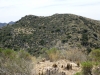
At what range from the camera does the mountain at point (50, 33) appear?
55.5 meters

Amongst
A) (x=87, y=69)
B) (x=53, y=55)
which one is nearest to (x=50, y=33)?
(x=53, y=55)

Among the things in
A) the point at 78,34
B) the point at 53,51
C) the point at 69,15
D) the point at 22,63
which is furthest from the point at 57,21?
the point at 22,63

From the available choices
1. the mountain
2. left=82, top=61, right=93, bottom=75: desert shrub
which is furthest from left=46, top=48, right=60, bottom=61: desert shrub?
the mountain

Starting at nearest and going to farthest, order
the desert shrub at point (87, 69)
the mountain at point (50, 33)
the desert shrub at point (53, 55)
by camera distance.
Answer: the desert shrub at point (87, 69)
the desert shrub at point (53, 55)
the mountain at point (50, 33)

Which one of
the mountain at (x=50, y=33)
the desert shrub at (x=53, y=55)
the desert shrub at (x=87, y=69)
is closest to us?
the desert shrub at (x=87, y=69)

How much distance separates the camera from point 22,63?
10.6 metres

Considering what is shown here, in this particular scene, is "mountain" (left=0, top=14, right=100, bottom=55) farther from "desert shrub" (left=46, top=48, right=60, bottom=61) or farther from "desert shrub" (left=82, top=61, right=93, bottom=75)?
"desert shrub" (left=82, top=61, right=93, bottom=75)

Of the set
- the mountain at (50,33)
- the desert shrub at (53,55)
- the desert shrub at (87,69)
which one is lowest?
the mountain at (50,33)

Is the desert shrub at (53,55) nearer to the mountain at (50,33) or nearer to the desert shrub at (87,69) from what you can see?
the desert shrub at (87,69)

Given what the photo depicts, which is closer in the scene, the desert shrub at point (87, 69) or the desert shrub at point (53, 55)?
the desert shrub at point (87, 69)

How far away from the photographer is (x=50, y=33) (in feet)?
210

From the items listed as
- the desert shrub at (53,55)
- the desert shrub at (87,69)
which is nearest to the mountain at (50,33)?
the desert shrub at (53,55)

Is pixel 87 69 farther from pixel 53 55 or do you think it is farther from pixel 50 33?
pixel 50 33

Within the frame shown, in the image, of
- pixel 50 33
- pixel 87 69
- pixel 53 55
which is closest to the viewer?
pixel 87 69
